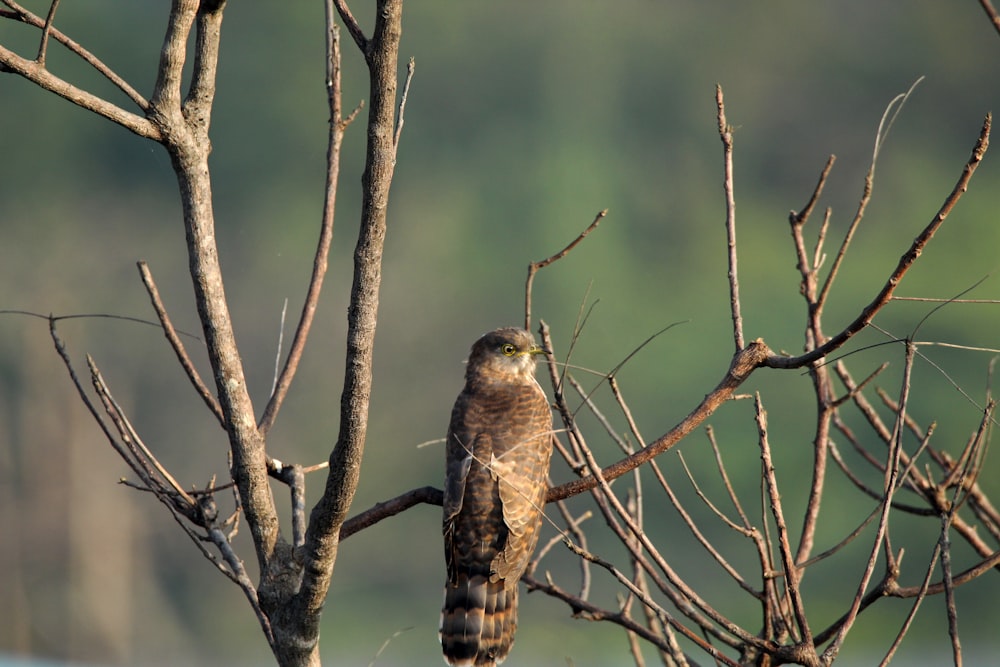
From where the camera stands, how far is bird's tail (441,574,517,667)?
3619 millimetres

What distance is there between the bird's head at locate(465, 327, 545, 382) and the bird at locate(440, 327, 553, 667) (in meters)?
0.30

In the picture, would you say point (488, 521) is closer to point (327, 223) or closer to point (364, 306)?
point (327, 223)

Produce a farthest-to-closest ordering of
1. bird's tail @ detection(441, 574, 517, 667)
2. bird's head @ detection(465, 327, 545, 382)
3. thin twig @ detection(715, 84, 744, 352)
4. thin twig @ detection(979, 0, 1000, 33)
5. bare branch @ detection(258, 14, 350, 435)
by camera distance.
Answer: bird's head @ detection(465, 327, 545, 382)
bird's tail @ detection(441, 574, 517, 667)
bare branch @ detection(258, 14, 350, 435)
thin twig @ detection(715, 84, 744, 352)
thin twig @ detection(979, 0, 1000, 33)

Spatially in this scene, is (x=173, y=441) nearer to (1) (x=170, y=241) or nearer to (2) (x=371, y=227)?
(1) (x=170, y=241)

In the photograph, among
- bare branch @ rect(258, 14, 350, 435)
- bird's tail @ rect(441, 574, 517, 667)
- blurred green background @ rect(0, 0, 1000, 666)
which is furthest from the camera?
blurred green background @ rect(0, 0, 1000, 666)

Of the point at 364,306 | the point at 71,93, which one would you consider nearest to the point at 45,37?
the point at 71,93

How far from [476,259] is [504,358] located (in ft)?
61.4

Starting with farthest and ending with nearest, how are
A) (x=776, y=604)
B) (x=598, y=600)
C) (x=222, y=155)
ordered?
(x=222, y=155), (x=598, y=600), (x=776, y=604)

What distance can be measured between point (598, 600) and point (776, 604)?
53.2ft

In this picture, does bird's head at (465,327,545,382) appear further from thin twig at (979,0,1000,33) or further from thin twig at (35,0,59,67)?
thin twig at (979,0,1000,33)

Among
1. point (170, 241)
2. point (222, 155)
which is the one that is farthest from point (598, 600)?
point (222, 155)

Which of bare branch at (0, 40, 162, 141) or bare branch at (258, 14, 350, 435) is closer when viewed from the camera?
bare branch at (0, 40, 162, 141)

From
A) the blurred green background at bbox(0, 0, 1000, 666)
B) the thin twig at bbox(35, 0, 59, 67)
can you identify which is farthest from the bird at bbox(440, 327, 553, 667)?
the blurred green background at bbox(0, 0, 1000, 666)

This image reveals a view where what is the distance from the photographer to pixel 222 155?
2462 centimetres
